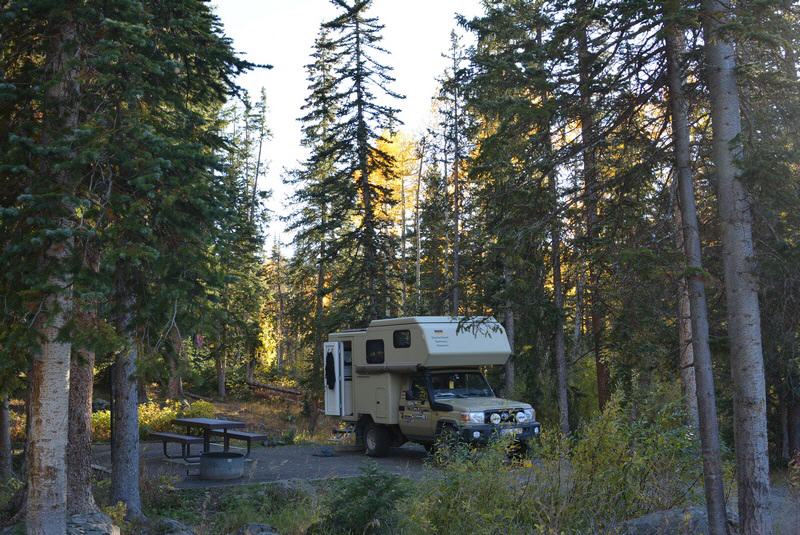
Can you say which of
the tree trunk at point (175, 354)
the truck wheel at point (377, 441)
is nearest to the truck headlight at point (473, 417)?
the truck wheel at point (377, 441)

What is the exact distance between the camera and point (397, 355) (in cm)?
1593

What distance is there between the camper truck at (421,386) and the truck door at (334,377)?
0.02 metres

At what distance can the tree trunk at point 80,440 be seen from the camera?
8695mm

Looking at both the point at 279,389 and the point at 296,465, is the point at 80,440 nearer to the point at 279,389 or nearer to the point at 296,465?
the point at 296,465

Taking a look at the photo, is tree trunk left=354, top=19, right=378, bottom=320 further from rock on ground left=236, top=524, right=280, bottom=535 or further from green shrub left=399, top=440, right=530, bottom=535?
green shrub left=399, top=440, right=530, bottom=535

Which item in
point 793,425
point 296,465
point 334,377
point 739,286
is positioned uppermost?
point 739,286

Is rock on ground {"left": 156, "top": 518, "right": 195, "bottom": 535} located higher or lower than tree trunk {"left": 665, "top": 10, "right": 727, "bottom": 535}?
lower

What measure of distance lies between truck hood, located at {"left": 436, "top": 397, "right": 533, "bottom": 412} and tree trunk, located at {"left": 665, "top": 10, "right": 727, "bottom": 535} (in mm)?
6350

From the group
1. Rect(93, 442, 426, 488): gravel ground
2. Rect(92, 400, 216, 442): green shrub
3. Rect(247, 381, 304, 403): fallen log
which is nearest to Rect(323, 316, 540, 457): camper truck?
Rect(93, 442, 426, 488): gravel ground

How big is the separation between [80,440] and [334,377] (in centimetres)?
908

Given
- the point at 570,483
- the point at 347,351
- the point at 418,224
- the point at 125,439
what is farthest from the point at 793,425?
the point at 418,224

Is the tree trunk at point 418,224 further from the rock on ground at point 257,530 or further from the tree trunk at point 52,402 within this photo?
the tree trunk at point 52,402

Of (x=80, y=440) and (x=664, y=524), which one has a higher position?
(x=80, y=440)

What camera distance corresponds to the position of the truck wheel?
16750 millimetres
